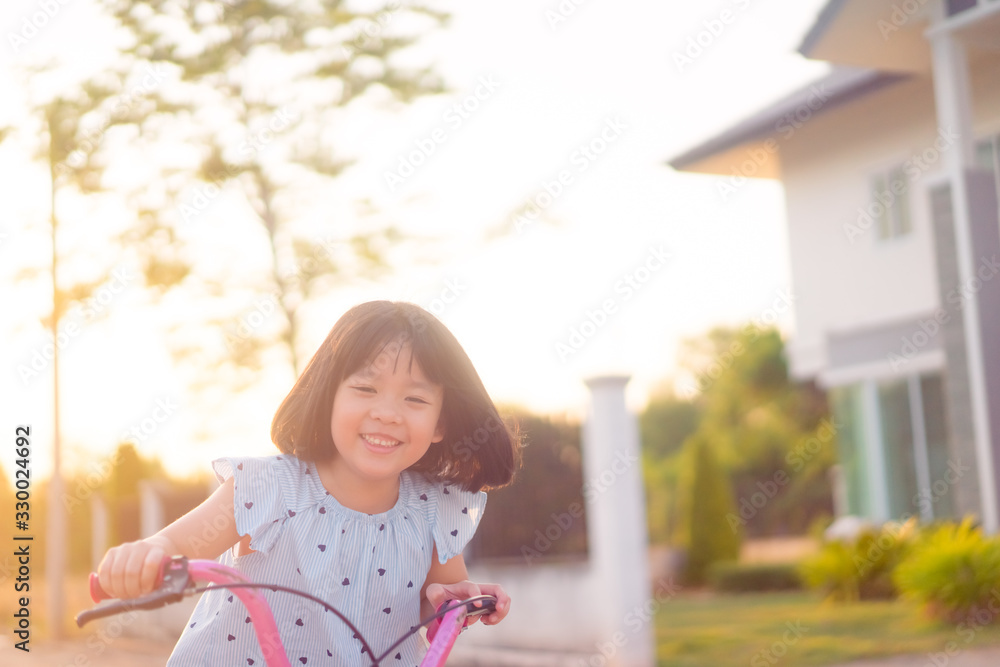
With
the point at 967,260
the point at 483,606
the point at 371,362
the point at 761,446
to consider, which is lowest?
the point at 761,446

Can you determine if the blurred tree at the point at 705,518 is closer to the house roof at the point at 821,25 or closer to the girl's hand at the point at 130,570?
the house roof at the point at 821,25

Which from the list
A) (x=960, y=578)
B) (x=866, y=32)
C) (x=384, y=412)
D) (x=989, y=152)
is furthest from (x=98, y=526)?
(x=384, y=412)

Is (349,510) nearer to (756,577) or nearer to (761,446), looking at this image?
(756,577)

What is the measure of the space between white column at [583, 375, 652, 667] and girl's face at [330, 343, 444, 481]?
5656mm

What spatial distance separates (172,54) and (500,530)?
568 centimetres

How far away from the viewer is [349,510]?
2400 millimetres

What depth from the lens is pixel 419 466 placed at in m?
2.64

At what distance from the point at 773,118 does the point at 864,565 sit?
20.2ft

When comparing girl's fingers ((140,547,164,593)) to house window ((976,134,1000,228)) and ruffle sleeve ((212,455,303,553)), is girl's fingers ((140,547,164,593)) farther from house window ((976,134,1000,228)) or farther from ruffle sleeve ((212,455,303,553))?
house window ((976,134,1000,228))

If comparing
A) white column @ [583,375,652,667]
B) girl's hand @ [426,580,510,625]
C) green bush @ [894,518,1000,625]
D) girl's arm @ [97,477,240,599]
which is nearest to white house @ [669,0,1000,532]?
green bush @ [894,518,1000,625]

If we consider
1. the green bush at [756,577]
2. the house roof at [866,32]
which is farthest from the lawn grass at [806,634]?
the house roof at [866,32]

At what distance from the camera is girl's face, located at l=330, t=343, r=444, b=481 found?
230cm

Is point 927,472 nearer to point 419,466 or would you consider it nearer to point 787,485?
point 419,466

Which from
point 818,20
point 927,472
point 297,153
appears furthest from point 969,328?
point 297,153
